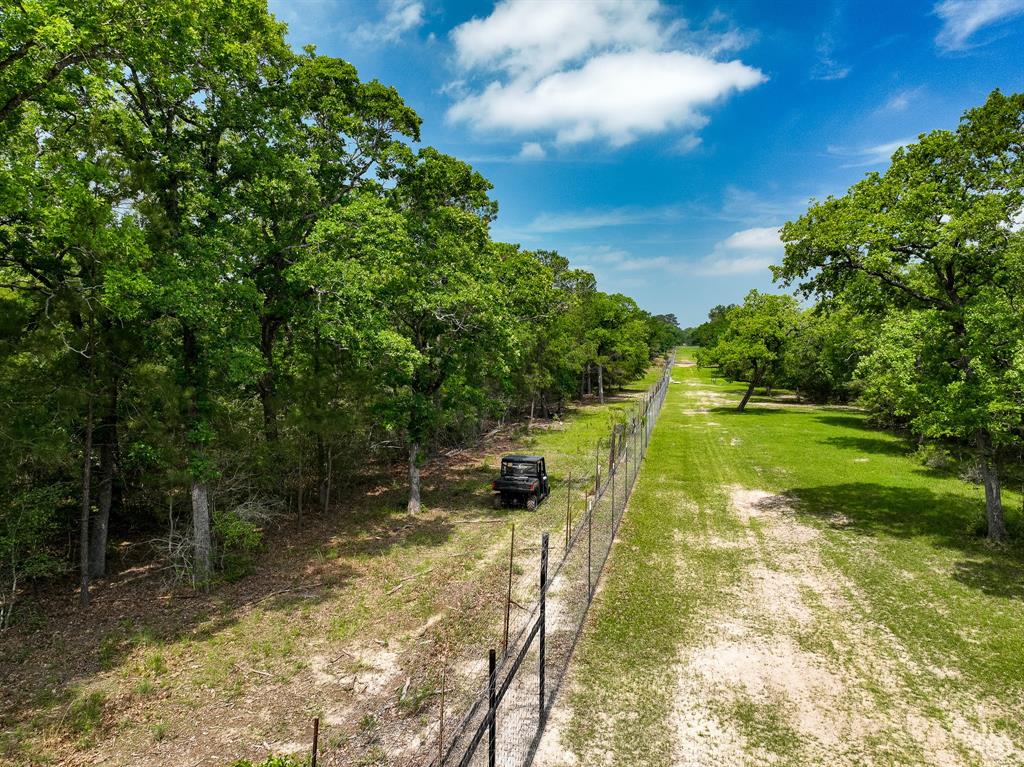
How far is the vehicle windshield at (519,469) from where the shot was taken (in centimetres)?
2047

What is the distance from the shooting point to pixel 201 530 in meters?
13.6

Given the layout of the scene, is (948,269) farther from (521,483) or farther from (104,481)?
(104,481)

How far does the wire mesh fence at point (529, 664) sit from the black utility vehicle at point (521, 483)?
213cm

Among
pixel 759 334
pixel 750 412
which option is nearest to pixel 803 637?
pixel 759 334

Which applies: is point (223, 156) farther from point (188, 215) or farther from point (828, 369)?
point (828, 369)

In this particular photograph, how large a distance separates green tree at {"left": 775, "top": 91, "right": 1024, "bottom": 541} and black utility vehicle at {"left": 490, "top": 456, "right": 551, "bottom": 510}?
12704 millimetres

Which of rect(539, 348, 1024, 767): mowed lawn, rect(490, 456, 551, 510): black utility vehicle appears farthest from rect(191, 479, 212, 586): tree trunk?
rect(539, 348, 1024, 767): mowed lawn

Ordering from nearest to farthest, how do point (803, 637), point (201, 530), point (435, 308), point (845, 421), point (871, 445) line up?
1. point (803, 637)
2. point (201, 530)
3. point (435, 308)
4. point (871, 445)
5. point (845, 421)

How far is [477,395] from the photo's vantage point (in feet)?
70.5

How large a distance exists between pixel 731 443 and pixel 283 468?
27.7 meters

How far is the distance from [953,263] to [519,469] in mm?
15932

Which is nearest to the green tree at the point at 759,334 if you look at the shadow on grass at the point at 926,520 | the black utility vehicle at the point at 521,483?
the shadow on grass at the point at 926,520

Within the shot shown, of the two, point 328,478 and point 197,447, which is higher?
point 197,447

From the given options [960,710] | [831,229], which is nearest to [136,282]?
[960,710]
